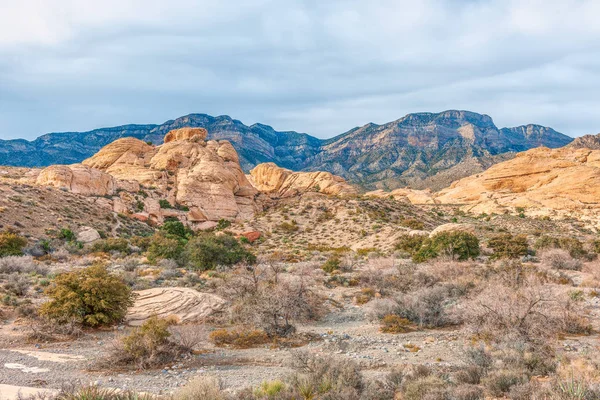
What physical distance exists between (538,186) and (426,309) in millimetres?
63322

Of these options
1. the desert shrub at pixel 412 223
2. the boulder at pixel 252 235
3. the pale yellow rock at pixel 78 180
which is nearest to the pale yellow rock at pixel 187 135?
the pale yellow rock at pixel 78 180

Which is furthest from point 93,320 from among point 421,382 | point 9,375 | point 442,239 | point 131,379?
point 442,239

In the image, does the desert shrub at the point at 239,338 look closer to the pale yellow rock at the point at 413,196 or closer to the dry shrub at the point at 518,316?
the dry shrub at the point at 518,316

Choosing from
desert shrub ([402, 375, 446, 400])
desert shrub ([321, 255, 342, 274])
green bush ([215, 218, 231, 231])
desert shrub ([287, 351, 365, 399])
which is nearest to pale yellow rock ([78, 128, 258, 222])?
green bush ([215, 218, 231, 231])

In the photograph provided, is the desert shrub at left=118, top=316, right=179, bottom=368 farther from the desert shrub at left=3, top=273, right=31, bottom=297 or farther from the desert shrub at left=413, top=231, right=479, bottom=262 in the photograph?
the desert shrub at left=413, top=231, right=479, bottom=262

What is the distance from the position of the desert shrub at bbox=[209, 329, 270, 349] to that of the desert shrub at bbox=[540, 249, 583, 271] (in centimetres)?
1703

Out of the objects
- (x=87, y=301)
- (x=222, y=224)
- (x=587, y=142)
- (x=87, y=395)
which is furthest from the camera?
(x=587, y=142)

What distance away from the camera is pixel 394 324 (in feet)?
39.0

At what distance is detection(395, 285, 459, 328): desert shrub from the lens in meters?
12.0

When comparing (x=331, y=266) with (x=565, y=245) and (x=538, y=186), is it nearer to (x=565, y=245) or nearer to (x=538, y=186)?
(x=565, y=245)

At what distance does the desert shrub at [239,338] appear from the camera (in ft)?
34.7

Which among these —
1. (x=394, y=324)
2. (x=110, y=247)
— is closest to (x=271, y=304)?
(x=394, y=324)

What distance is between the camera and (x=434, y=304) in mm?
12578

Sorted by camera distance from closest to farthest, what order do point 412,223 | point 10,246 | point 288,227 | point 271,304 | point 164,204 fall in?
point 271,304
point 10,246
point 412,223
point 288,227
point 164,204
